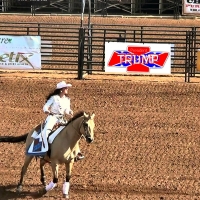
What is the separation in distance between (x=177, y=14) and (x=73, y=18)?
22.7 feet

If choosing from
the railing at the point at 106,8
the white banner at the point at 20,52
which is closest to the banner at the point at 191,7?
the white banner at the point at 20,52

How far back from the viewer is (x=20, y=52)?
2159 centimetres

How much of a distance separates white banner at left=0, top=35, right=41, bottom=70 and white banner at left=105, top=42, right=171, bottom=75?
8.31ft

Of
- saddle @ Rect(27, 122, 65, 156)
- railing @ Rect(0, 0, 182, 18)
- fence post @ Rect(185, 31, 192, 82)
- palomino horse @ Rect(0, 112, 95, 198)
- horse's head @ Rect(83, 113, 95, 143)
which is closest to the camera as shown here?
horse's head @ Rect(83, 113, 95, 143)

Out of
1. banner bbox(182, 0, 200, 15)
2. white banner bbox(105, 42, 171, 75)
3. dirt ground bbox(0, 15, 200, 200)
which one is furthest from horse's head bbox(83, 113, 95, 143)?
banner bbox(182, 0, 200, 15)

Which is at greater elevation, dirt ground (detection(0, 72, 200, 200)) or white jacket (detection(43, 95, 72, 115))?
white jacket (detection(43, 95, 72, 115))

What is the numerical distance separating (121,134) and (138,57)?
6435mm

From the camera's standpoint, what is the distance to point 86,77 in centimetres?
2145

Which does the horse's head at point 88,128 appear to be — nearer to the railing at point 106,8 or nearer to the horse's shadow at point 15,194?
the horse's shadow at point 15,194

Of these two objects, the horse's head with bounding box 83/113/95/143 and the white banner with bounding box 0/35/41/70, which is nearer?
the horse's head with bounding box 83/113/95/143

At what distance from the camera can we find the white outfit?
1045 centimetres

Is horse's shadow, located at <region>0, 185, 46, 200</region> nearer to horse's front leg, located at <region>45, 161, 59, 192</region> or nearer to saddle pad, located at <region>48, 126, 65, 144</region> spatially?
horse's front leg, located at <region>45, 161, 59, 192</region>

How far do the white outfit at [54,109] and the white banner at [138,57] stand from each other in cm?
1018

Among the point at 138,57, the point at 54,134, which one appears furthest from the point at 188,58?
the point at 54,134
